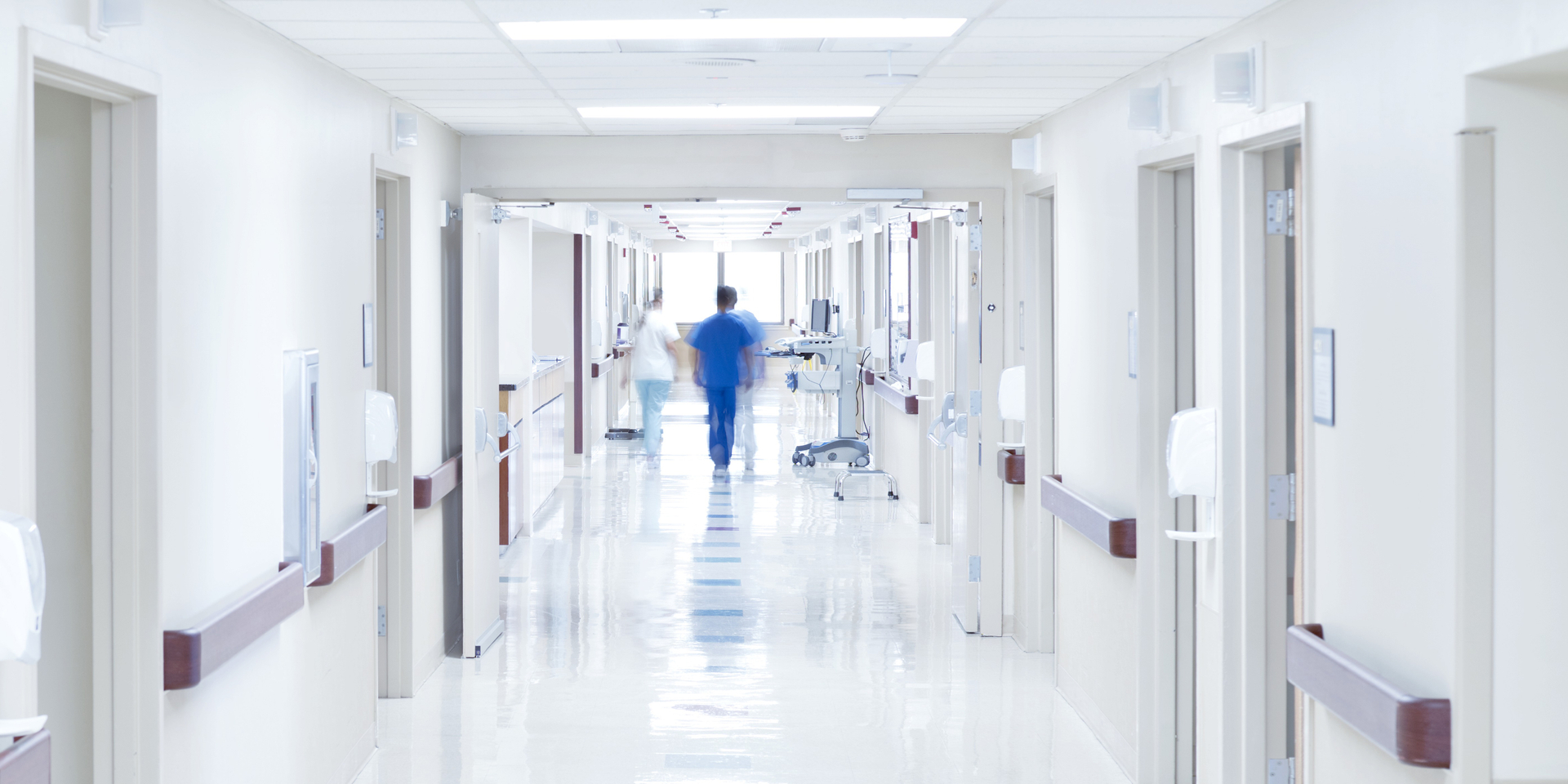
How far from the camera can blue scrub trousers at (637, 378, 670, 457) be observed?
1239 centimetres

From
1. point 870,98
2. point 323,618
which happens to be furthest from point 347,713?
point 870,98

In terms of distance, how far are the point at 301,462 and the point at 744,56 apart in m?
1.70

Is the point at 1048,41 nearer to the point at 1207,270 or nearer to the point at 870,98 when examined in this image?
the point at 1207,270

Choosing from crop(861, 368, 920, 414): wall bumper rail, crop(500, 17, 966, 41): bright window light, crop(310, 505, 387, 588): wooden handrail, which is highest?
crop(500, 17, 966, 41): bright window light

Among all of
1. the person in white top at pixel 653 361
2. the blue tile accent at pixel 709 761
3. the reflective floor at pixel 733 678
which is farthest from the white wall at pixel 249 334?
the person in white top at pixel 653 361

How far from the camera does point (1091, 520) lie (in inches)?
188

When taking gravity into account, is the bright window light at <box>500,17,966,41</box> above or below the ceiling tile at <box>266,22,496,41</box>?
above

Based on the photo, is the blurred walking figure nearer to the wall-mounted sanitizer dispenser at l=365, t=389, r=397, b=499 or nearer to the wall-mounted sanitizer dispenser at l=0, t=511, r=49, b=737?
the wall-mounted sanitizer dispenser at l=365, t=389, r=397, b=499

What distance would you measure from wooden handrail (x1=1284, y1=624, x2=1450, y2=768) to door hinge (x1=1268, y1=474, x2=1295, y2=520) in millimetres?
493

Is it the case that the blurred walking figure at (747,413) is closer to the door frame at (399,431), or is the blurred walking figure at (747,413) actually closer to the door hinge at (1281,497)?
the door frame at (399,431)

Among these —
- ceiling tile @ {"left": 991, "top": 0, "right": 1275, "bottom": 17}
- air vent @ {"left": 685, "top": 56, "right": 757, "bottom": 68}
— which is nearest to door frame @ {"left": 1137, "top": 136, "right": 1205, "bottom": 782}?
ceiling tile @ {"left": 991, "top": 0, "right": 1275, "bottom": 17}

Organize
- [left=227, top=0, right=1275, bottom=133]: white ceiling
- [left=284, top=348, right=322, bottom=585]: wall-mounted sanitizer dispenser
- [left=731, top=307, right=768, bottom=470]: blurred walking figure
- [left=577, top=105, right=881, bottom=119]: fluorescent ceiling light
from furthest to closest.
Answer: [left=731, top=307, right=768, bottom=470]: blurred walking figure < [left=577, top=105, right=881, bottom=119]: fluorescent ceiling light < [left=284, top=348, right=322, bottom=585]: wall-mounted sanitizer dispenser < [left=227, top=0, right=1275, bottom=133]: white ceiling

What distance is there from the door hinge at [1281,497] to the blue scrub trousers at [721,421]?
8.32 metres

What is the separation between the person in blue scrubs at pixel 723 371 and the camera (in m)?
11.8
